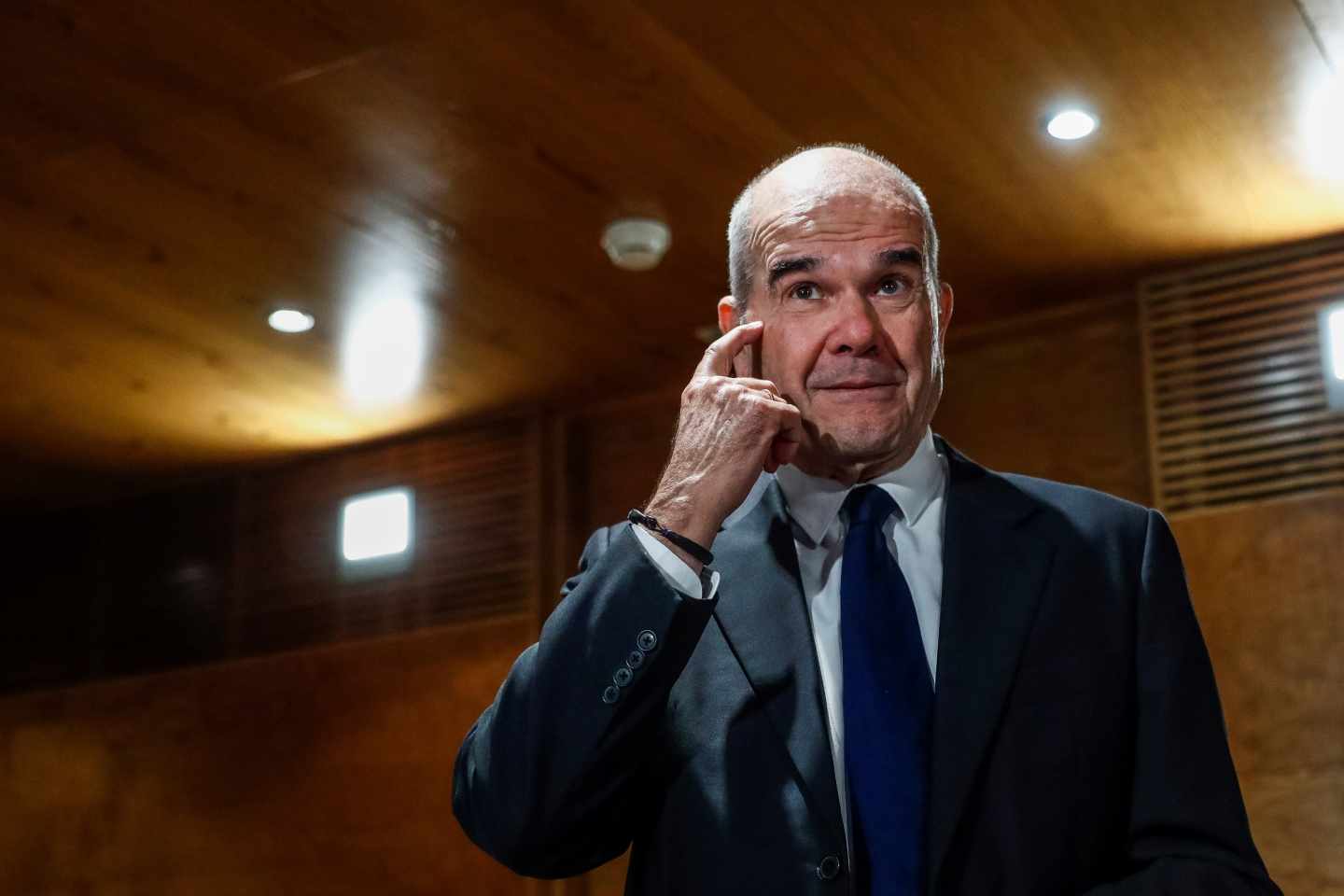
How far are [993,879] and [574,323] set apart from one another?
4.46m

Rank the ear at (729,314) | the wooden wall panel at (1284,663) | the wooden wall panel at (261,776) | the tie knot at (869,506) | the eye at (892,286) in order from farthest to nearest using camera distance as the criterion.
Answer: the wooden wall panel at (261,776)
the wooden wall panel at (1284,663)
the ear at (729,314)
the eye at (892,286)
the tie knot at (869,506)

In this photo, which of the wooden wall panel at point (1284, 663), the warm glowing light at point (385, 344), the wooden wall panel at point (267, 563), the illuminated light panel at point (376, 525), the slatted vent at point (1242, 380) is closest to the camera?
the wooden wall panel at point (1284, 663)

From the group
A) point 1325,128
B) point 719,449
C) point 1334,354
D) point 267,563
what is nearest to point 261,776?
point 267,563

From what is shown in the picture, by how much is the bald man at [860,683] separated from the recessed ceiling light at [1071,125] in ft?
9.54

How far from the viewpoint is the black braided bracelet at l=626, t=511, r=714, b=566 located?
142cm

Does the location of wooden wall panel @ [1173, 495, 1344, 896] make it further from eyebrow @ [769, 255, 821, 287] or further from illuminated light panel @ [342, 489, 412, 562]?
eyebrow @ [769, 255, 821, 287]

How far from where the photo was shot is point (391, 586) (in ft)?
22.1

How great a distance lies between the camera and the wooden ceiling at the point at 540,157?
153 inches

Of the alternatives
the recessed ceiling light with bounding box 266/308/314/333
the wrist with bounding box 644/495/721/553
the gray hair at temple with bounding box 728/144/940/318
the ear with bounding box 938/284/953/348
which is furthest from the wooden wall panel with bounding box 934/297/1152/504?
the wrist with bounding box 644/495/721/553

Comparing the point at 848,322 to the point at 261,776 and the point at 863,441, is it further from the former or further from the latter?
the point at 261,776

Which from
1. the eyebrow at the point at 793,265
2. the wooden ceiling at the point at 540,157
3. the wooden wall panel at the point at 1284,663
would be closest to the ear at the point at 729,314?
the eyebrow at the point at 793,265

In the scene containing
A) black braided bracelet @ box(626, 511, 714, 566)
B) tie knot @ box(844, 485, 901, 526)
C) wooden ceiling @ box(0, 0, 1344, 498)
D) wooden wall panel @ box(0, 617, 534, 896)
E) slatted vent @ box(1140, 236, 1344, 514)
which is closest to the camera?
black braided bracelet @ box(626, 511, 714, 566)

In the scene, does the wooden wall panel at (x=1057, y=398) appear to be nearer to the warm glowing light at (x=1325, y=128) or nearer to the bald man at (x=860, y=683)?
the warm glowing light at (x=1325, y=128)

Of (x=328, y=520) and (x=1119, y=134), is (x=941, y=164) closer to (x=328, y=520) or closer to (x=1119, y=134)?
(x=1119, y=134)
